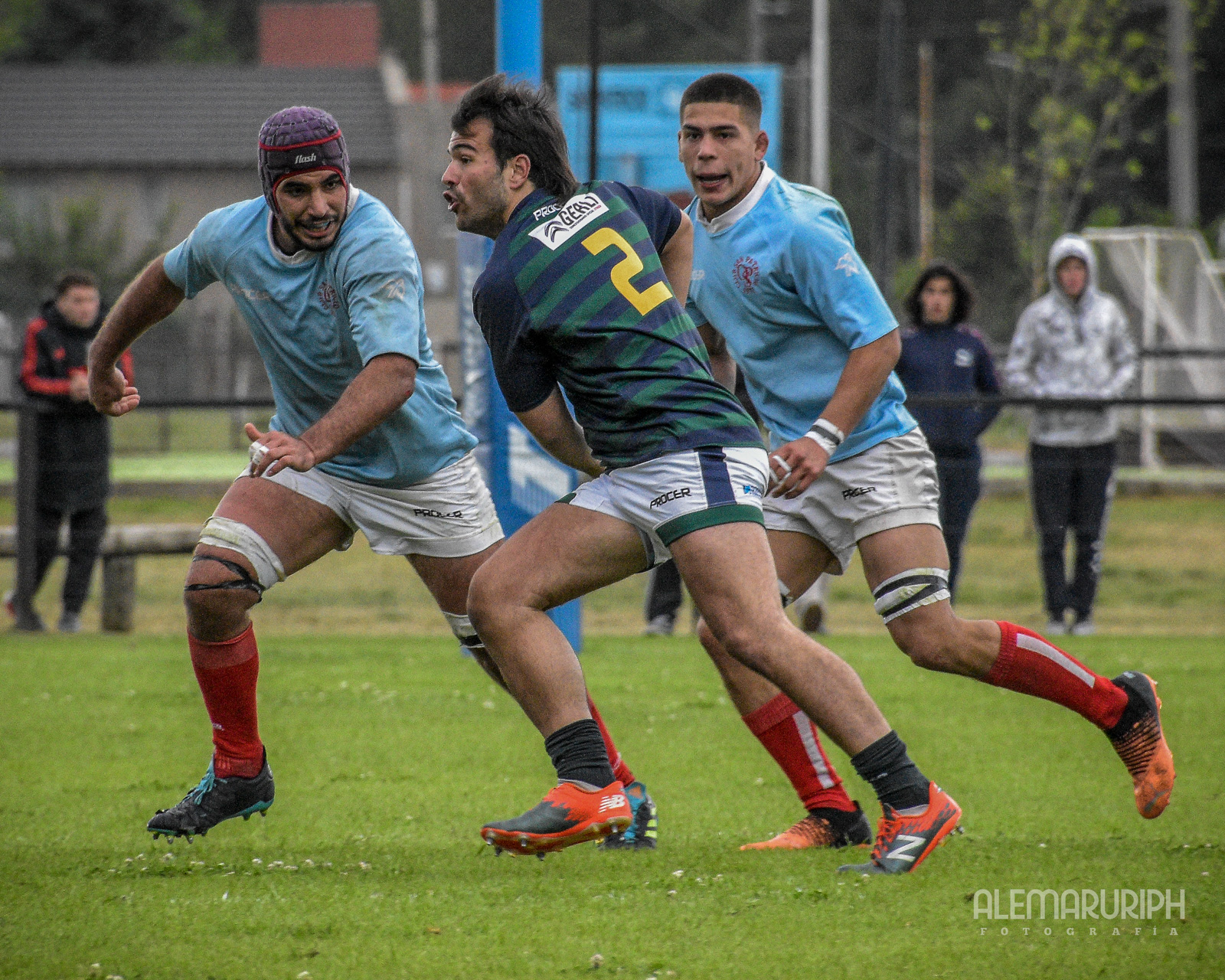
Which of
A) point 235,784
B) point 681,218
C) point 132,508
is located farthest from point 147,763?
point 132,508

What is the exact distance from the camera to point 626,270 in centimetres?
405

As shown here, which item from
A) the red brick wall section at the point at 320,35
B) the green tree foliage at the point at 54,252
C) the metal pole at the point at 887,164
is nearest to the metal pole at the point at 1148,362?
the metal pole at the point at 887,164

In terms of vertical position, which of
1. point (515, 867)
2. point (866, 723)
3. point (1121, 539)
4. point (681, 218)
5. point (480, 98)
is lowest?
point (1121, 539)

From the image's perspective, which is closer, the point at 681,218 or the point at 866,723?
the point at 866,723

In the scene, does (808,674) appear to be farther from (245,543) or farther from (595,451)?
(245,543)

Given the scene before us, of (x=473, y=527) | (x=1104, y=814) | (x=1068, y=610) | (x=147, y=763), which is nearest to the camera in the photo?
(x=473, y=527)

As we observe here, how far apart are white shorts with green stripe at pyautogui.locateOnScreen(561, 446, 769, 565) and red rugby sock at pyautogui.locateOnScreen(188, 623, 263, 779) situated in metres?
1.23

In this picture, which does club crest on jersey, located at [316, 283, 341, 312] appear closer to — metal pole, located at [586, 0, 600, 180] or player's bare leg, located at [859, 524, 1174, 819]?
player's bare leg, located at [859, 524, 1174, 819]

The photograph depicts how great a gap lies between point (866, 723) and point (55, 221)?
1737 inches

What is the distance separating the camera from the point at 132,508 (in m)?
15.2

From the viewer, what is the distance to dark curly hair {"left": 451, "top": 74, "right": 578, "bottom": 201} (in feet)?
13.5

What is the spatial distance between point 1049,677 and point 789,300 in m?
1.35

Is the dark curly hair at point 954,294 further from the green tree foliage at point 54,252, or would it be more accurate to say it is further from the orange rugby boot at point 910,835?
the green tree foliage at point 54,252

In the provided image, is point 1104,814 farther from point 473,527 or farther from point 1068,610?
point 1068,610
